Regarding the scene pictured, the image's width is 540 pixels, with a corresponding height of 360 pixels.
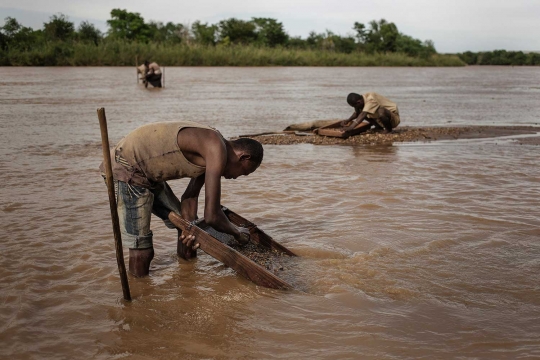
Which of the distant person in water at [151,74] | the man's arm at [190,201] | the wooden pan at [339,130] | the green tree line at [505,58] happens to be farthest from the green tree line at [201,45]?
the man's arm at [190,201]

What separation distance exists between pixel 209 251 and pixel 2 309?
1.32 meters

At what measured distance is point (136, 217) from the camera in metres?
3.88

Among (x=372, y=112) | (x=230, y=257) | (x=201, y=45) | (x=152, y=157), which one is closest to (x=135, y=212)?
(x=152, y=157)

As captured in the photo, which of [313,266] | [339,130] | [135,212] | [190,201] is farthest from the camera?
[339,130]

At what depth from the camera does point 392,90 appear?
22953 mm

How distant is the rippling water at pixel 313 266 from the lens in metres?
3.30

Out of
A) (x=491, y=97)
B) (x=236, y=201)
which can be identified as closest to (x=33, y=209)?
(x=236, y=201)

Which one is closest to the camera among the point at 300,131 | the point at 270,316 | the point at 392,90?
the point at 270,316

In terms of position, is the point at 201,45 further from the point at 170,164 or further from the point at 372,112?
the point at 170,164

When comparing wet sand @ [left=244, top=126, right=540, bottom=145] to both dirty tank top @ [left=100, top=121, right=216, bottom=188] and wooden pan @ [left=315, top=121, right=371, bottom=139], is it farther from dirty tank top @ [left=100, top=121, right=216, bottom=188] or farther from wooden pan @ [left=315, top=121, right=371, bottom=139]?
dirty tank top @ [left=100, top=121, right=216, bottom=188]

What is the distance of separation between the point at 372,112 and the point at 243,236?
263 inches

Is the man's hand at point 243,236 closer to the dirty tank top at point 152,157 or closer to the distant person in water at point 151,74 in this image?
the dirty tank top at point 152,157

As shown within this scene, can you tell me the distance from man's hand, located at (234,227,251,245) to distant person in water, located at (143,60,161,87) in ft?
62.5

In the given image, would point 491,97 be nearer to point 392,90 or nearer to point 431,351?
point 392,90
